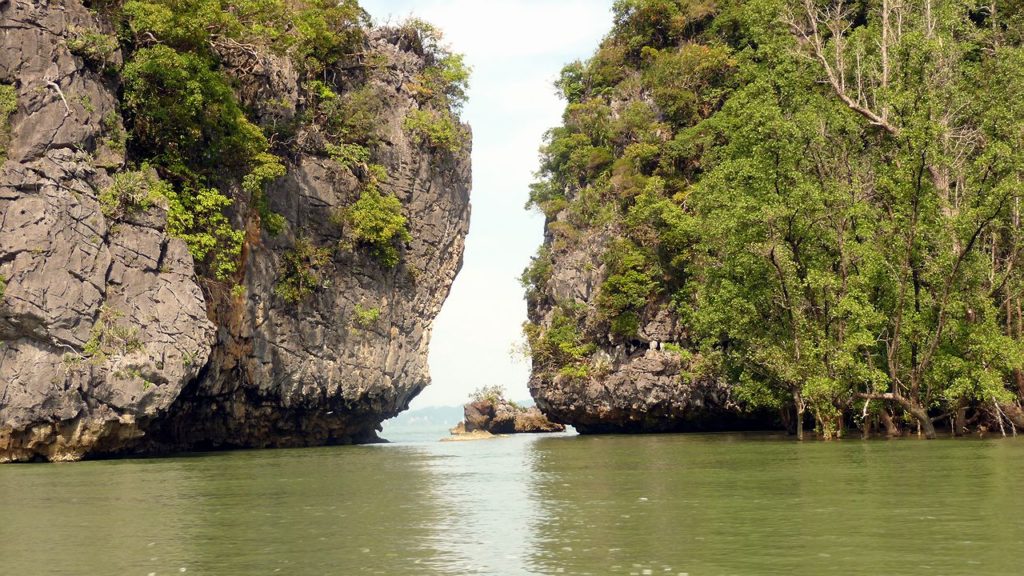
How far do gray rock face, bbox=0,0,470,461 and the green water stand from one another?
5.01 meters

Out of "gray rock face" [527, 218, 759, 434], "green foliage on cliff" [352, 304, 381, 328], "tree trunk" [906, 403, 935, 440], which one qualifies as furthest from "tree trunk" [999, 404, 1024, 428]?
"green foliage on cliff" [352, 304, 381, 328]

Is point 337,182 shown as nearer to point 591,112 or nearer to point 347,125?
point 347,125

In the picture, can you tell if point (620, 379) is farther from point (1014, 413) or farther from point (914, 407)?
point (1014, 413)

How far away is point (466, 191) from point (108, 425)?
90.3ft

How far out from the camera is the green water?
28.9 feet

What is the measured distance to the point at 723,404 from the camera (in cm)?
4138

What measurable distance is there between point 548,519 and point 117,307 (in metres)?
19.8

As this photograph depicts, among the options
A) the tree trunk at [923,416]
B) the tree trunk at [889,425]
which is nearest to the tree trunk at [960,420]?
the tree trunk at [923,416]

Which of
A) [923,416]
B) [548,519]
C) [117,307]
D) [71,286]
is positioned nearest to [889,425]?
[923,416]

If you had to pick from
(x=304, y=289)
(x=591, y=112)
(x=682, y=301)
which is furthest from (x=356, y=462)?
(x=591, y=112)

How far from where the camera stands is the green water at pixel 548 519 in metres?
8.80

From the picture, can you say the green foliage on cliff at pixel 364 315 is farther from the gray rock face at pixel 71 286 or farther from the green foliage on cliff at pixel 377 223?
the gray rock face at pixel 71 286

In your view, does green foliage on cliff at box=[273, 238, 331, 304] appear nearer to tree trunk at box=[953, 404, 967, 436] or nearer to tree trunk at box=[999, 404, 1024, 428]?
tree trunk at box=[953, 404, 967, 436]

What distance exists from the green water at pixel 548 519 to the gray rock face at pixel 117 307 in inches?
197
